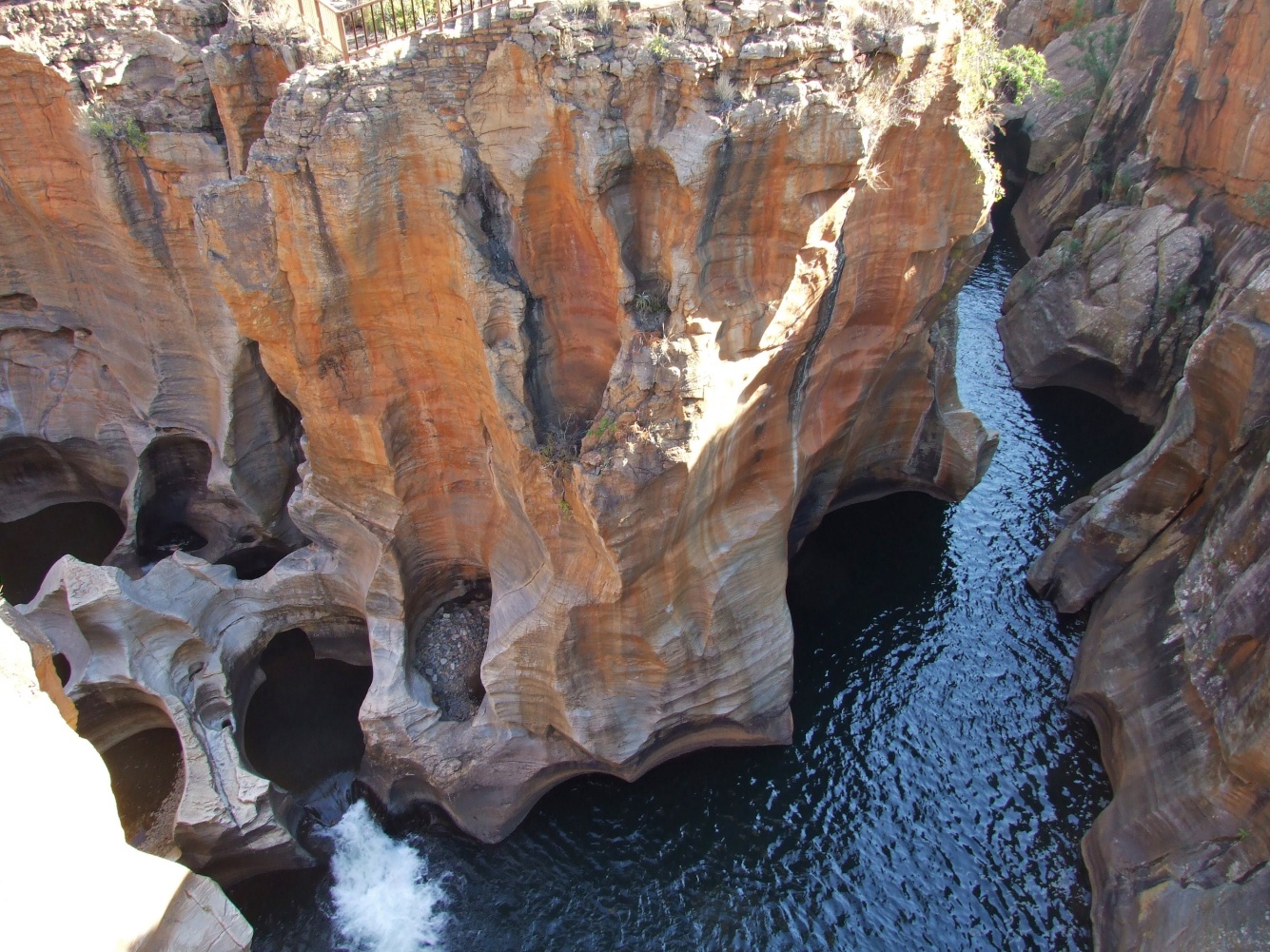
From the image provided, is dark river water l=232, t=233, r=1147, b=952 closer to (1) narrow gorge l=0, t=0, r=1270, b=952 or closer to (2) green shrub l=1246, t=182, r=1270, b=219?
(1) narrow gorge l=0, t=0, r=1270, b=952

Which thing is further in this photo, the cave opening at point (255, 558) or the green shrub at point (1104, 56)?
the green shrub at point (1104, 56)

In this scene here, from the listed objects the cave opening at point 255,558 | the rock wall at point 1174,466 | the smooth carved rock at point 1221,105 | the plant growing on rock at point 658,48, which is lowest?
the cave opening at point 255,558

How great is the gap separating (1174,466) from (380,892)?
14.9 meters

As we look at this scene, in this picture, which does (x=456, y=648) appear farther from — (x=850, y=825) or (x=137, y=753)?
(x=850, y=825)

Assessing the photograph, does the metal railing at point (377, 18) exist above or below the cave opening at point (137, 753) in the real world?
above

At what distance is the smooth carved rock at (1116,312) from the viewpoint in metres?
21.8

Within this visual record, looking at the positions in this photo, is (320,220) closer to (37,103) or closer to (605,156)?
(605,156)

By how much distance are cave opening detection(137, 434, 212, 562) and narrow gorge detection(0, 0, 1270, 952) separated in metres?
0.11

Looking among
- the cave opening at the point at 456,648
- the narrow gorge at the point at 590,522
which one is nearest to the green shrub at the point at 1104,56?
the narrow gorge at the point at 590,522

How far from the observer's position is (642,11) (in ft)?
35.8

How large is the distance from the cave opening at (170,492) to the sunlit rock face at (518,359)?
854 mm

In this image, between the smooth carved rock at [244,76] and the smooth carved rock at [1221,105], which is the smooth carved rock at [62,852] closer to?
the smooth carved rock at [244,76]

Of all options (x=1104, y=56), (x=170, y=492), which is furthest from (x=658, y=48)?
(x=1104, y=56)

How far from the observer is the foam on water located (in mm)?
12070
